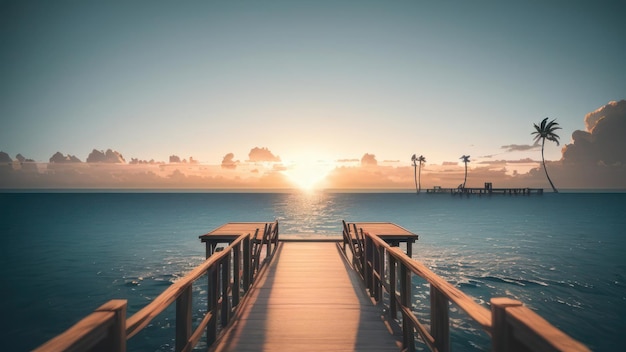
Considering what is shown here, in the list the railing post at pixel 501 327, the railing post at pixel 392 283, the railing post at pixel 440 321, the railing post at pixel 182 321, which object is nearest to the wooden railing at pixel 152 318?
the railing post at pixel 182 321

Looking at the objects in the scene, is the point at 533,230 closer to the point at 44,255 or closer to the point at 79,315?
the point at 79,315

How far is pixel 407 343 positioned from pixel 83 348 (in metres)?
3.66

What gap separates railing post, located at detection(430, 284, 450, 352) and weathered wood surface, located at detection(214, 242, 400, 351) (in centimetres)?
128

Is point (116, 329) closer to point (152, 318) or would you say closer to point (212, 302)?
point (152, 318)

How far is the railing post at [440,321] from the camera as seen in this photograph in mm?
3064

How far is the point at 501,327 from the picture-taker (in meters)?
2.01

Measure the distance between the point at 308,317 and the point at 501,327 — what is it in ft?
12.8

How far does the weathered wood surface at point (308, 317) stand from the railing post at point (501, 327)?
252 centimetres

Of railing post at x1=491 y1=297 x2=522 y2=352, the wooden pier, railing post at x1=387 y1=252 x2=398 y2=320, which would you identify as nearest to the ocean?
the wooden pier

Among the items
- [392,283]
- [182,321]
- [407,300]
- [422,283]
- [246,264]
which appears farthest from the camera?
[422,283]

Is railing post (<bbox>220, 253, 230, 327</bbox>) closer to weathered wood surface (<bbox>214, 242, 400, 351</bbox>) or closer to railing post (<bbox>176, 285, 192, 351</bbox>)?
weathered wood surface (<bbox>214, 242, 400, 351</bbox>)

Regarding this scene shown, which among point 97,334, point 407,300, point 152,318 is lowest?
point 407,300

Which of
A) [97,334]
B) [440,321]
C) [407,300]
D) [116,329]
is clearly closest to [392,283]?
[407,300]

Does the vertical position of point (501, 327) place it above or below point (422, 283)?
above
